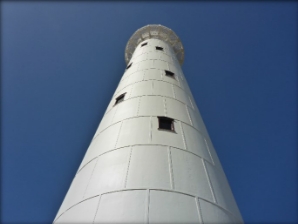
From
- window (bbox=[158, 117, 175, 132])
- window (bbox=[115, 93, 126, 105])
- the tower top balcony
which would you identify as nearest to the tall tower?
window (bbox=[158, 117, 175, 132])

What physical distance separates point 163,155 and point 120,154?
35.3 inches

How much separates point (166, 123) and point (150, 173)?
2162 mm

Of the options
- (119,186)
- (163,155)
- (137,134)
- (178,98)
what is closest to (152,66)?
(178,98)

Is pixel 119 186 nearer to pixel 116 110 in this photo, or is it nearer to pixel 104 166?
pixel 104 166

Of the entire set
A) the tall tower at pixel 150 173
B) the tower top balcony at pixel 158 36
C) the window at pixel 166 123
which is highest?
the tower top balcony at pixel 158 36

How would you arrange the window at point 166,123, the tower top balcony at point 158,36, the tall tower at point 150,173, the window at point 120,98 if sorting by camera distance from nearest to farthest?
1. the tall tower at point 150,173
2. the window at point 166,123
3. the window at point 120,98
4. the tower top balcony at point 158,36

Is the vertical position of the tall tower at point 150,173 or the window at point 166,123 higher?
the window at point 166,123

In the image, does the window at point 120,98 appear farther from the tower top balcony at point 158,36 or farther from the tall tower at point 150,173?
the tower top balcony at point 158,36

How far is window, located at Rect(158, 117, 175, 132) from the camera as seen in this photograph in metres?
6.62

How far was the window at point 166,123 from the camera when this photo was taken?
662cm

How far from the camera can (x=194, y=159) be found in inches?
224

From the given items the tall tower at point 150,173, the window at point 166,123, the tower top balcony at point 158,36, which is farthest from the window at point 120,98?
the tower top balcony at point 158,36

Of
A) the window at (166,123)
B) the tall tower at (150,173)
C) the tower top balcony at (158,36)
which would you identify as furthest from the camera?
the tower top balcony at (158,36)

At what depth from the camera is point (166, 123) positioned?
6898 mm
